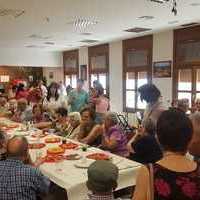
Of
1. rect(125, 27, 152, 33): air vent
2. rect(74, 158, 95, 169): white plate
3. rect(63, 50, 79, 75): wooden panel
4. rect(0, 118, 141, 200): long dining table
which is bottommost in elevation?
rect(0, 118, 141, 200): long dining table

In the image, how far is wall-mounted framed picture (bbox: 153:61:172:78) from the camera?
7815 mm

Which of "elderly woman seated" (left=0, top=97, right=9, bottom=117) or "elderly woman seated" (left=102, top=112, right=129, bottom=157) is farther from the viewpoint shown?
"elderly woman seated" (left=0, top=97, right=9, bottom=117)

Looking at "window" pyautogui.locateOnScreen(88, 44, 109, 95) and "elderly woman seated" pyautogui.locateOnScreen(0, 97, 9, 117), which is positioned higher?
"window" pyautogui.locateOnScreen(88, 44, 109, 95)

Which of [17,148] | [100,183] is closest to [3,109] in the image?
[17,148]

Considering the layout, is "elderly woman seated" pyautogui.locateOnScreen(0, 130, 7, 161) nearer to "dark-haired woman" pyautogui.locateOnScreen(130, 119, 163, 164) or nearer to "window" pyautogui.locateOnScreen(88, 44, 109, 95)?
"dark-haired woman" pyautogui.locateOnScreen(130, 119, 163, 164)

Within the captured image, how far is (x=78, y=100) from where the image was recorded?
727cm

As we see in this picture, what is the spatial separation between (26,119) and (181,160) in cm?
528

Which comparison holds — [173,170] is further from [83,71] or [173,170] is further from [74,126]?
[83,71]

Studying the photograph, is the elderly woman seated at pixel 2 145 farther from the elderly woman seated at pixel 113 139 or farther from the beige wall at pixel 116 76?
the beige wall at pixel 116 76

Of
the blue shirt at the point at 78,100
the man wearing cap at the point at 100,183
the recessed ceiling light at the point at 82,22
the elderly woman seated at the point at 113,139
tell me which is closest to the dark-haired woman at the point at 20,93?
the blue shirt at the point at 78,100

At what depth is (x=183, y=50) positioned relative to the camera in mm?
7434

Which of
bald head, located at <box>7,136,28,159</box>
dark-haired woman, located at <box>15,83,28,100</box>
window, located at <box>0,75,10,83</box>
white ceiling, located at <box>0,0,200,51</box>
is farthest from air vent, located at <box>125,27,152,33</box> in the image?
window, located at <box>0,75,10,83</box>

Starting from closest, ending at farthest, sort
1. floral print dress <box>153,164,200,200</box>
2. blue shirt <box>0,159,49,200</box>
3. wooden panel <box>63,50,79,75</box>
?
1. floral print dress <box>153,164,200,200</box>
2. blue shirt <box>0,159,49,200</box>
3. wooden panel <box>63,50,79,75</box>

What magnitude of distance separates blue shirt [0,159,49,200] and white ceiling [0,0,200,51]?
3118 mm
